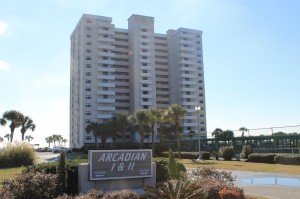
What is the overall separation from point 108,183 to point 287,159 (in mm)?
27784

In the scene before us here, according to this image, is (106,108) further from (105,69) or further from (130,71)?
(130,71)

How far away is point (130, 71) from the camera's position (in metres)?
116

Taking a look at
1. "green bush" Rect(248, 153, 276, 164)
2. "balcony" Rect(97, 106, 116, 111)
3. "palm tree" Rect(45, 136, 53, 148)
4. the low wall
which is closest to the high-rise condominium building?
Answer: "balcony" Rect(97, 106, 116, 111)

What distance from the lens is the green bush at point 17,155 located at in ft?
109

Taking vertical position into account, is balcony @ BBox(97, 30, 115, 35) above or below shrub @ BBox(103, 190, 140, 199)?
above

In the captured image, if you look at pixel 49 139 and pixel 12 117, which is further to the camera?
pixel 49 139

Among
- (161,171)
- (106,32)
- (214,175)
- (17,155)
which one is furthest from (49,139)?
(214,175)

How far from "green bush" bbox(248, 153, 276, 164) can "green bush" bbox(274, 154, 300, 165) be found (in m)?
1.04

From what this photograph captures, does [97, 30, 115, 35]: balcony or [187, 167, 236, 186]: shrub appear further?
[97, 30, 115, 35]: balcony

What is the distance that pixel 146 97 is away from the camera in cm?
11075

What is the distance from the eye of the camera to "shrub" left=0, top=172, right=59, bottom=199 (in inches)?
444

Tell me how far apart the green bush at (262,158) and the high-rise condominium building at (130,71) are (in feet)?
223

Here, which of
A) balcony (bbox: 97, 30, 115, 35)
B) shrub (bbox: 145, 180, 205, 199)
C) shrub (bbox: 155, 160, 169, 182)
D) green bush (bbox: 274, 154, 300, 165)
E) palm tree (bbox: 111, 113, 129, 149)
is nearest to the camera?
shrub (bbox: 145, 180, 205, 199)

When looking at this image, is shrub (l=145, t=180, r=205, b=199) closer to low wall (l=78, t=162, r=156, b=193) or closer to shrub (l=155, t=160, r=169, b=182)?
low wall (l=78, t=162, r=156, b=193)
